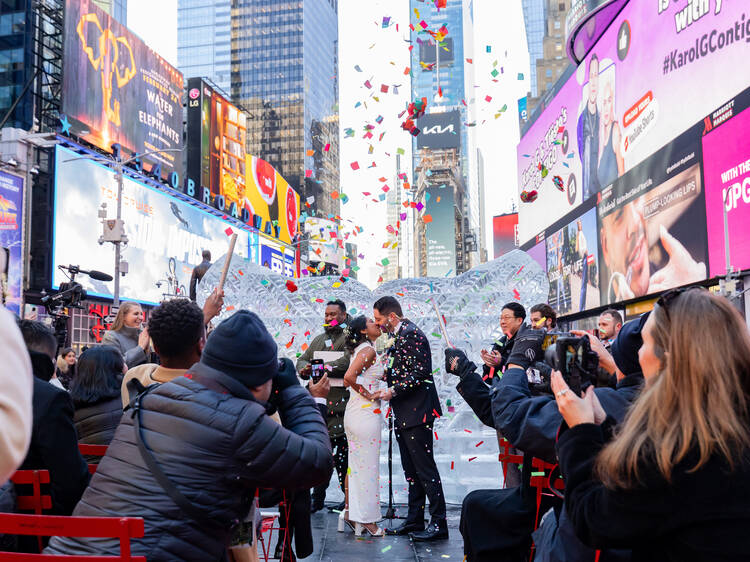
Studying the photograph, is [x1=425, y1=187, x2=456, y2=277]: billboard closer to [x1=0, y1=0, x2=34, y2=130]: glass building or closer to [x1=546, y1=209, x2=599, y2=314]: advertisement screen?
[x1=546, y1=209, x2=599, y2=314]: advertisement screen

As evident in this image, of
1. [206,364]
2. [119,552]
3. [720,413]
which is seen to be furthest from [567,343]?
[119,552]

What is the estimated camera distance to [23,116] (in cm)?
3020

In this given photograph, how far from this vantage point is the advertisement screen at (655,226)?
50.8 feet

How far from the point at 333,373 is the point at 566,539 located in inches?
167

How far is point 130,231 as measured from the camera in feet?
101

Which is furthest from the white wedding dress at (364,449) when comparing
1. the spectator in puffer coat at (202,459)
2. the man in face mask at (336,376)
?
the spectator in puffer coat at (202,459)

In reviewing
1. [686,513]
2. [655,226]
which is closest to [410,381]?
[686,513]

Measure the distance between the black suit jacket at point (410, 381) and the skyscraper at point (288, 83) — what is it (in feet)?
296

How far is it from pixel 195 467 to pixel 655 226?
1774 cm

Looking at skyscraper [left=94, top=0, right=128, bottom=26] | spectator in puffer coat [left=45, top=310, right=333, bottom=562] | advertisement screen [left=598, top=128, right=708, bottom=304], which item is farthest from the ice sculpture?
skyscraper [left=94, top=0, right=128, bottom=26]

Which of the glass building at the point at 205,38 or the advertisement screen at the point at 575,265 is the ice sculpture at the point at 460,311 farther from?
the glass building at the point at 205,38

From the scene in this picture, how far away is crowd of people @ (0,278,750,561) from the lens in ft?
5.19

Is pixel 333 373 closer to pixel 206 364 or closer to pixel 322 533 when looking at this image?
pixel 322 533

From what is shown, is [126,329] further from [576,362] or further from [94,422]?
[576,362]
